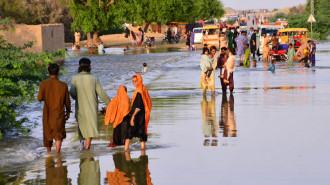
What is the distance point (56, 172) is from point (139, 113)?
2.35 metres

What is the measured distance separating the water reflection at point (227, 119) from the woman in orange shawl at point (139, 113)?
1751 mm

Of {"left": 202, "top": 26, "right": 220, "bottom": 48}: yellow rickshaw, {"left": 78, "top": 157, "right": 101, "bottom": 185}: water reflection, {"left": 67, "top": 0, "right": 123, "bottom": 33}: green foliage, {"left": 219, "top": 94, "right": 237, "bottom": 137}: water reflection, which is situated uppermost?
{"left": 67, "top": 0, "right": 123, "bottom": 33}: green foliage

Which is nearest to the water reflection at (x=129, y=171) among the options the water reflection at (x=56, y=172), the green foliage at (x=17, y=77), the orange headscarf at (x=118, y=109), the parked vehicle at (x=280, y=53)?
the water reflection at (x=56, y=172)

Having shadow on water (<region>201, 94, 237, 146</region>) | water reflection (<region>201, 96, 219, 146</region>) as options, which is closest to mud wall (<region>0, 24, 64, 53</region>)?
shadow on water (<region>201, 94, 237, 146</region>)

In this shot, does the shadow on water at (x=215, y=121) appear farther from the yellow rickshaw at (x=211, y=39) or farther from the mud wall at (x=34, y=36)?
the yellow rickshaw at (x=211, y=39)

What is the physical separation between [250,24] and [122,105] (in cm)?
8725

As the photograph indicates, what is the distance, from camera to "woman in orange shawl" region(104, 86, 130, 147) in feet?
39.3

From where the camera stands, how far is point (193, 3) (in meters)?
96.6

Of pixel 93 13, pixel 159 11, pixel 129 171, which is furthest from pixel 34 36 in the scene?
pixel 159 11

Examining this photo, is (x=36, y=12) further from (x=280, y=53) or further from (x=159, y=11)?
(x=280, y=53)

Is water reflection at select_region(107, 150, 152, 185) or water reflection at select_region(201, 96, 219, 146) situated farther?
water reflection at select_region(201, 96, 219, 146)

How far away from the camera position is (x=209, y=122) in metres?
14.9

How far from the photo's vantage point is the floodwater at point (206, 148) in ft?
30.8

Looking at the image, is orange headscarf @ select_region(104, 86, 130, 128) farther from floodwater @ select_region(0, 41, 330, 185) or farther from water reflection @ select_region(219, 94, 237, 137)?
water reflection @ select_region(219, 94, 237, 137)
